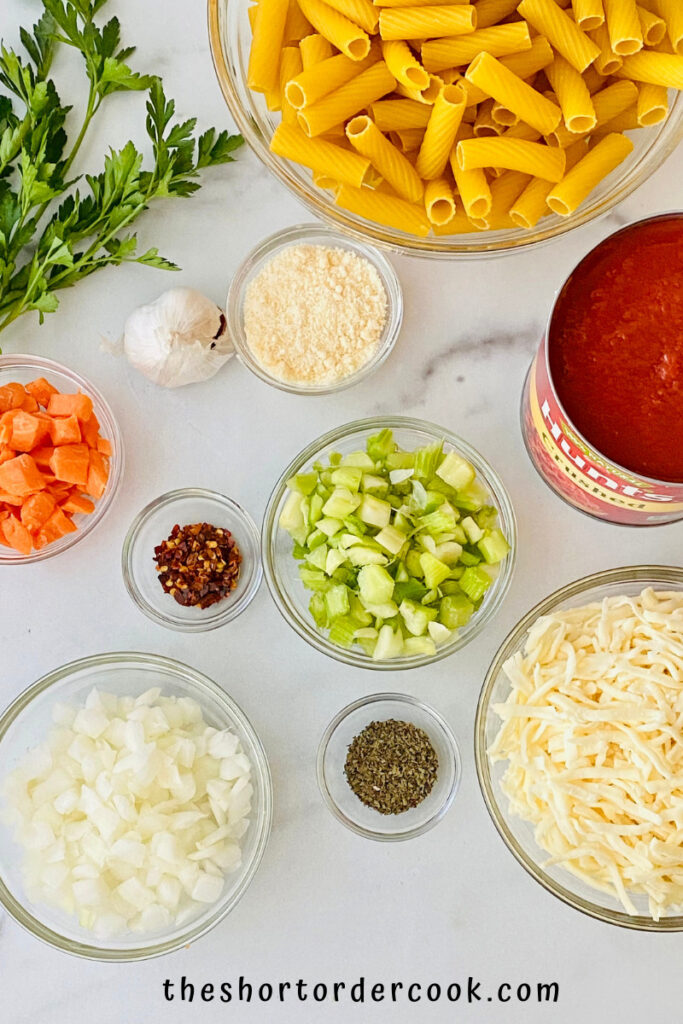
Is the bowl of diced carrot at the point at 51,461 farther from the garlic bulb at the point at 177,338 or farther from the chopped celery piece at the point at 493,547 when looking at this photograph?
the chopped celery piece at the point at 493,547

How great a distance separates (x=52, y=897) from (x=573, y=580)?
115cm

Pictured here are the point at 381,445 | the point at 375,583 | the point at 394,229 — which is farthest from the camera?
the point at 381,445

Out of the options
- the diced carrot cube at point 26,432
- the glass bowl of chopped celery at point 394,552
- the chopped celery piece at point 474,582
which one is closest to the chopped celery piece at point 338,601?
the glass bowl of chopped celery at point 394,552

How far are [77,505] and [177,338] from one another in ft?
1.19

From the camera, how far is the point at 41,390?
5.55 feet

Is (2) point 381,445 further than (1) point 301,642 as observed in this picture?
No

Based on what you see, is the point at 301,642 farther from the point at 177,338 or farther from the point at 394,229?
the point at 394,229

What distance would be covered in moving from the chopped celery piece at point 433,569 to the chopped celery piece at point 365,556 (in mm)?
69

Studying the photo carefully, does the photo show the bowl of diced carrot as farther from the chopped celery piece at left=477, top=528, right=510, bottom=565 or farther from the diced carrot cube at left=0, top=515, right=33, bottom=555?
the chopped celery piece at left=477, top=528, right=510, bottom=565

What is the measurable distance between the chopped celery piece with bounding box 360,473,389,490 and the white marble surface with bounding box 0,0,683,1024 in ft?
0.68

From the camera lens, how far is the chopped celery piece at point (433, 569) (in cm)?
155

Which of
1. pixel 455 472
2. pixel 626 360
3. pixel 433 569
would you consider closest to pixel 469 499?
pixel 455 472

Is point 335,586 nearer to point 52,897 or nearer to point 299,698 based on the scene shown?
point 299,698

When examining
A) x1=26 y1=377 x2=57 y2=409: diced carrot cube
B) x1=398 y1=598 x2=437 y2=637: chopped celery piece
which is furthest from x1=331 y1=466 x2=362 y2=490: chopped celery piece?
x1=26 y1=377 x2=57 y2=409: diced carrot cube
